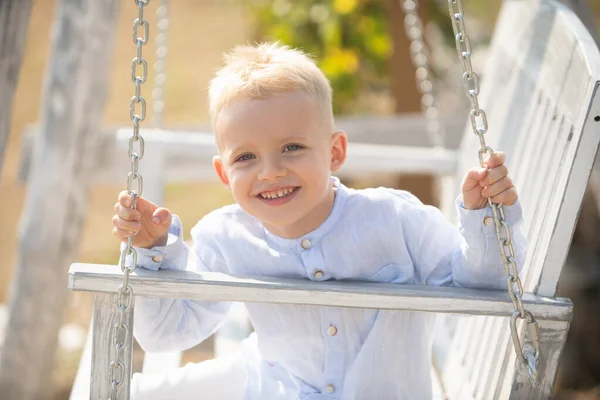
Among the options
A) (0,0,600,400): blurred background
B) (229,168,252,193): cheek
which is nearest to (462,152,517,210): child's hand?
(229,168,252,193): cheek

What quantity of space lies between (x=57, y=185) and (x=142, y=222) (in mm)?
1784

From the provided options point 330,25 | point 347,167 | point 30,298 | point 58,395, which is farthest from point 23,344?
point 330,25

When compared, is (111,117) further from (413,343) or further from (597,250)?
(413,343)

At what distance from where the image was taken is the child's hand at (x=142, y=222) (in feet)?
6.00

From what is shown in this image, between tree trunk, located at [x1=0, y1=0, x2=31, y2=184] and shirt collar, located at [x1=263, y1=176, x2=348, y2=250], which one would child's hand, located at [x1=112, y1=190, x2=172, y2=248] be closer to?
shirt collar, located at [x1=263, y1=176, x2=348, y2=250]

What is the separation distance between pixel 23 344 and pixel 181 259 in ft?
6.57

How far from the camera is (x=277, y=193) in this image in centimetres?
195

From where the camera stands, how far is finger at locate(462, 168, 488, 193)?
1795 millimetres

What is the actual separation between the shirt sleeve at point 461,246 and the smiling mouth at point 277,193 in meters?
0.30

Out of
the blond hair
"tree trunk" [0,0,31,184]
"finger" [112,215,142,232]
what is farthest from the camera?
"tree trunk" [0,0,31,184]

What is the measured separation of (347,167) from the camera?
3393 millimetres

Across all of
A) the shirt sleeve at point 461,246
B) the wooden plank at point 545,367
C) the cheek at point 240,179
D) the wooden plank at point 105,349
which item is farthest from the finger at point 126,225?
the wooden plank at point 545,367

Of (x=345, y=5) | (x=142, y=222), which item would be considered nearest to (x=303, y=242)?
(x=142, y=222)

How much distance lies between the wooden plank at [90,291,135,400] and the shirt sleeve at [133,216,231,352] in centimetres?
14
